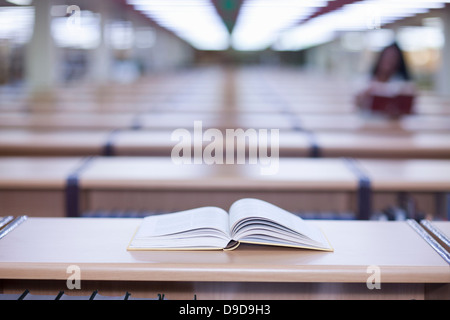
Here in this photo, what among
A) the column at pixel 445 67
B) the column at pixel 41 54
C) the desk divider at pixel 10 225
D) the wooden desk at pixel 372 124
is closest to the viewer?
the desk divider at pixel 10 225

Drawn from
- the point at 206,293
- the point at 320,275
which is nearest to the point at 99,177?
the point at 206,293

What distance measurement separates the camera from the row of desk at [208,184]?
1.89 m

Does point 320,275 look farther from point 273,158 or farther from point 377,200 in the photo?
point 377,200

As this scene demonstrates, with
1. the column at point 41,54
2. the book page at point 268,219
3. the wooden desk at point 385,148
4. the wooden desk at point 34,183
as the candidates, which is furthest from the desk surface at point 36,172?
the column at point 41,54

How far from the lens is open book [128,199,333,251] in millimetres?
1171

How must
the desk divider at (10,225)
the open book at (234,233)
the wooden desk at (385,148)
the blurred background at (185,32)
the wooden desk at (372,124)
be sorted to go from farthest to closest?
1. the blurred background at (185,32)
2. the wooden desk at (372,124)
3. the wooden desk at (385,148)
4. the desk divider at (10,225)
5. the open book at (234,233)

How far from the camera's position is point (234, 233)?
119cm

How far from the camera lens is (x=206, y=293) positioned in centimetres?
145

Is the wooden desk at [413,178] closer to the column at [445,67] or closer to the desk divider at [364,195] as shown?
the desk divider at [364,195]

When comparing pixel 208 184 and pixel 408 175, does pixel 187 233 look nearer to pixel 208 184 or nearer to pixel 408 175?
pixel 208 184

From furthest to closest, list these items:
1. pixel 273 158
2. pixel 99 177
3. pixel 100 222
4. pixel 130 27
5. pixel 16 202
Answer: pixel 130 27 < pixel 16 202 < pixel 273 158 < pixel 99 177 < pixel 100 222

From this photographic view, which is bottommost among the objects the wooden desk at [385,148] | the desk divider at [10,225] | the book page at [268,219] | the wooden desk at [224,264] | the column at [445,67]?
the wooden desk at [224,264]
